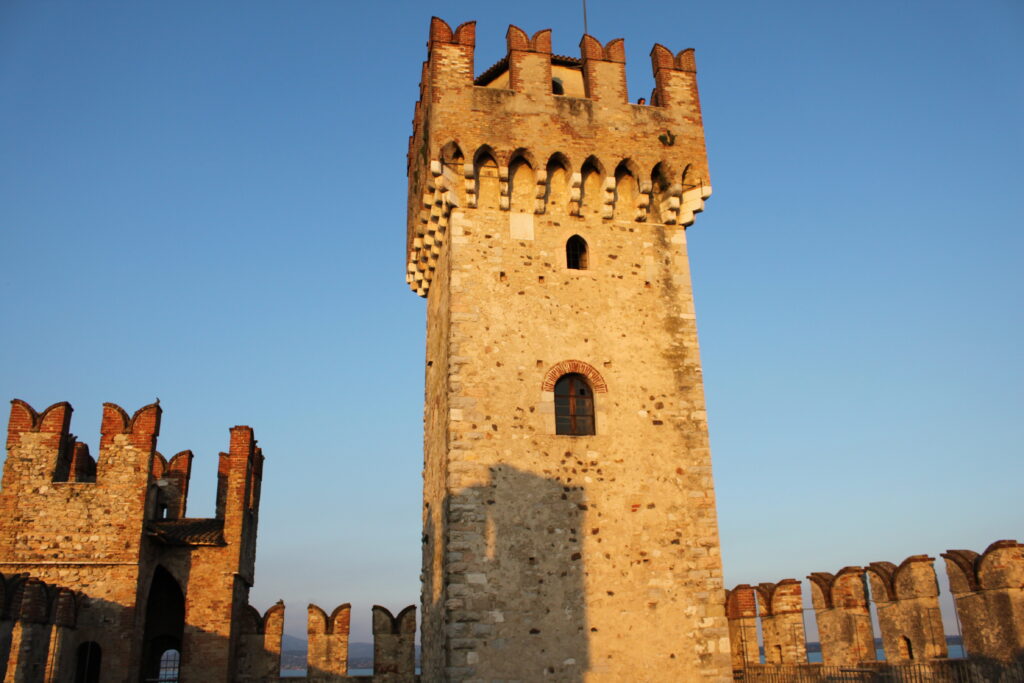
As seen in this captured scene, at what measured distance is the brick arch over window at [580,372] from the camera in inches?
535

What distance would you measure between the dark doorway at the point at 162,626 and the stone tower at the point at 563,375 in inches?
328

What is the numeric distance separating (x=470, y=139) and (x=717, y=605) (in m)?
8.65

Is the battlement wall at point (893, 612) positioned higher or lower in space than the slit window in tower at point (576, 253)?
lower

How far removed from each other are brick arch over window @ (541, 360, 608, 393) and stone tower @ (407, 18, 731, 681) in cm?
4

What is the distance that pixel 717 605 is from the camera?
12859 mm

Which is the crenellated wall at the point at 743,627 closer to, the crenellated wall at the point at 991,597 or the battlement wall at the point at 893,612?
the battlement wall at the point at 893,612

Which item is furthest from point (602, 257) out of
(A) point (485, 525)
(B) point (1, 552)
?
(B) point (1, 552)

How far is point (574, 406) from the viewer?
1359cm

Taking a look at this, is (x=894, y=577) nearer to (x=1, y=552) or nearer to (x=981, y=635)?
(x=981, y=635)

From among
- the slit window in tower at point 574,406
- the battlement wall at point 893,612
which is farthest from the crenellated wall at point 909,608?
the slit window in tower at point 574,406

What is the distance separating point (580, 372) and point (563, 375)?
282 millimetres

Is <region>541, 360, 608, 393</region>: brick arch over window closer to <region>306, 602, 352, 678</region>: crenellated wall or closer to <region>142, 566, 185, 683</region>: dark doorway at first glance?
<region>306, 602, 352, 678</region>: crenellated wall

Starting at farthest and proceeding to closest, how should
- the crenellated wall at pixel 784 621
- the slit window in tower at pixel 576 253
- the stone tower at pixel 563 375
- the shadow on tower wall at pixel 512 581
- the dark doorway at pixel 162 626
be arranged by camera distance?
the dark doorway at pixel 162 626
the slit window in tower at pixel 576 253
the crenellated wall at pixel 784 621
the stone tower at pixel 563 375
the shadow on tower wall at pixel 512 581

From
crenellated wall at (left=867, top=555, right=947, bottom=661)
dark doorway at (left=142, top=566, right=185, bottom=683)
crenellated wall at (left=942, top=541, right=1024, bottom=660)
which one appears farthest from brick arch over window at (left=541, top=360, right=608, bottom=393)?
dark doorway at (left=142, top=566, right=185, bottom=683)
